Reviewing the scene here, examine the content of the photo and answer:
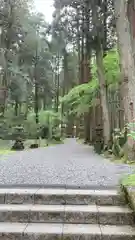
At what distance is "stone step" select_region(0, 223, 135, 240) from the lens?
291cm

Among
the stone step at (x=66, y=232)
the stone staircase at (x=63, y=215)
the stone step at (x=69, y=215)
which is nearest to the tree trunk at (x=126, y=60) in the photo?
the stone staircase at (x=63, y=215)

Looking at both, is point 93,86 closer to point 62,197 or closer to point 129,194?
point 62,197

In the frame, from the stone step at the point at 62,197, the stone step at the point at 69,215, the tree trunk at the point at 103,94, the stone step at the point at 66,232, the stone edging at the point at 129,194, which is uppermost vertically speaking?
the tree trunk at the point at 103,94

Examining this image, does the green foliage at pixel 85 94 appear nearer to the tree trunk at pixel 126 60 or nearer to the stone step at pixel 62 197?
the tree trunk at pixel 126 60

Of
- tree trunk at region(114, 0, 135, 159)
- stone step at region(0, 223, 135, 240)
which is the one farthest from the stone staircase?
tree trunk at region(114, 0, 135, 159)

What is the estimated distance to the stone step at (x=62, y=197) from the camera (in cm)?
366

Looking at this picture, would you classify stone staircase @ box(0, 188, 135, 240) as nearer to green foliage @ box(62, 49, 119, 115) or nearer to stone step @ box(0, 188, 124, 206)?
stone step @ box(0, 188, 124, 206)

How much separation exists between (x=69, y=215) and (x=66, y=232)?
1.20ft

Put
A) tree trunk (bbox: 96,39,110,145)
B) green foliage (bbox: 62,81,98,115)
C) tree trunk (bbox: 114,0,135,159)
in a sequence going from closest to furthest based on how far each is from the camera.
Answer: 1. tree trunk (bbox: 114,0,135,159)
2. tree trunk (bbox: 96,39,110,145)
3. green foliage (bbox: 62,81,98,115)

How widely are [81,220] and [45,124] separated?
637 inches

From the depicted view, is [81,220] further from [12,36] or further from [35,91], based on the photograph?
[35,91]

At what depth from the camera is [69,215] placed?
3.33 metres

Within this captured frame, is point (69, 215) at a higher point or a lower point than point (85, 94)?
lower

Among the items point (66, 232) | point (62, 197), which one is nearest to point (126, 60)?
point (62, 197)
